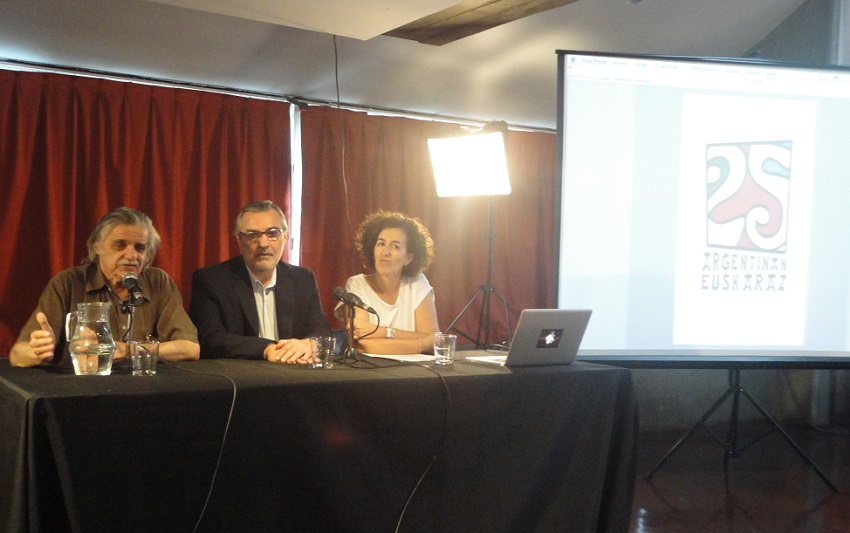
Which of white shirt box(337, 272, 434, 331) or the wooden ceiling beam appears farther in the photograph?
the wooden ceiling beam

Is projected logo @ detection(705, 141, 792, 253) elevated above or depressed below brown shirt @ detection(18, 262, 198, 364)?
above

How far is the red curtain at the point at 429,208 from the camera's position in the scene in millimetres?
5301

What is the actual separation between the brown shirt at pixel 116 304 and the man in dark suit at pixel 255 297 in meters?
0.18

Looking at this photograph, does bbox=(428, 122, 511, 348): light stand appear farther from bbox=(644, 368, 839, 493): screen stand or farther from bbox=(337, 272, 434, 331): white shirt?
bbox=(644, 368, 839, 493): screen stand

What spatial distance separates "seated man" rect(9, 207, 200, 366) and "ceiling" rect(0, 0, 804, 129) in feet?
4.67

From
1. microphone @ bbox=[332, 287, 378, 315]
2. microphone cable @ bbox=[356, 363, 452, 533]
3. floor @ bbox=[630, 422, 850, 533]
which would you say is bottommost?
floor @ bbox=[630, 422, 850, 533]

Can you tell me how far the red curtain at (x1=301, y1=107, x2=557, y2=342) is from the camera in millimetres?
5301

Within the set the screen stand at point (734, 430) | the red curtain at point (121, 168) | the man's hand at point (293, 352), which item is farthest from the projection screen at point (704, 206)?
the red curtain at point (121, 168)

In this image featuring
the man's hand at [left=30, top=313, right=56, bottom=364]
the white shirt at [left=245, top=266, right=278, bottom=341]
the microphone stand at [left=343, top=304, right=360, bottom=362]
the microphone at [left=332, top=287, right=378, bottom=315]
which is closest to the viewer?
the man's hand at [left=30, top=313, right=56, bottom=364]

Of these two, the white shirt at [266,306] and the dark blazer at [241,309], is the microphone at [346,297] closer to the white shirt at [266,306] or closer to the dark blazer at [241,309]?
the dark blazer at [241,309]

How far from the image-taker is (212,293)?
9.22 ft

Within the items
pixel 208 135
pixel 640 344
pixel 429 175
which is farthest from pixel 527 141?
pixel 640 344

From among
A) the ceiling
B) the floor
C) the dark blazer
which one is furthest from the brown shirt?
the floor

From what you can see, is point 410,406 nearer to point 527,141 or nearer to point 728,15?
point 728,15
